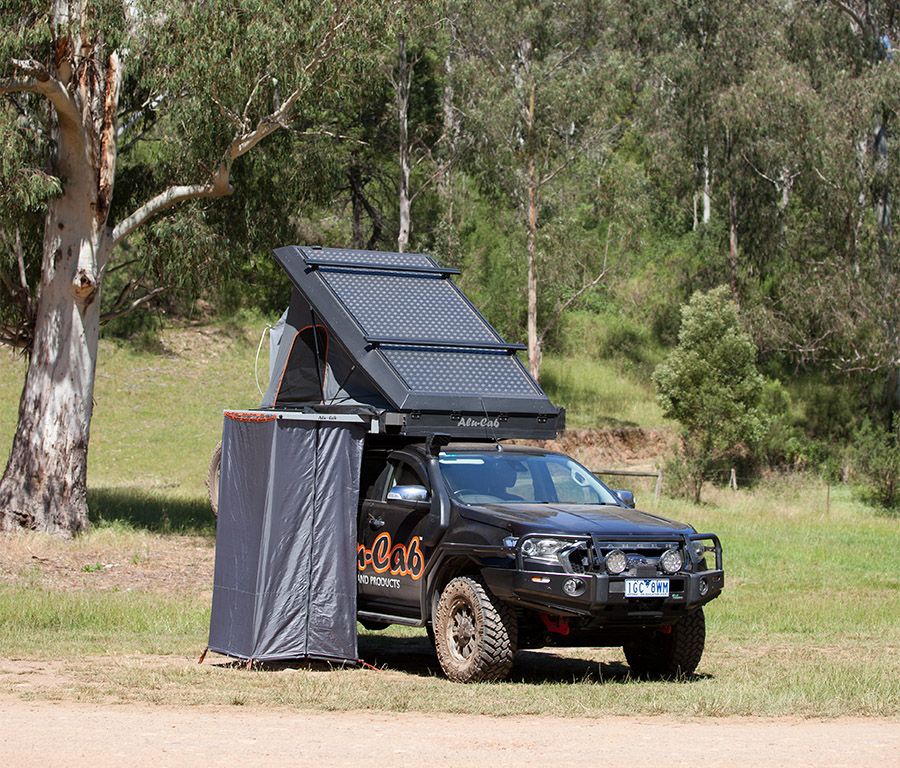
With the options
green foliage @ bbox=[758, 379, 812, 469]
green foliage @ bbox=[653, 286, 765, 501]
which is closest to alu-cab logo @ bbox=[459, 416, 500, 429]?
green foliage @ bbox=[653, 286, 765, 501]

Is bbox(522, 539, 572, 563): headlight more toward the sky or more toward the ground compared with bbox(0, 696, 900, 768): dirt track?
more toward the sky

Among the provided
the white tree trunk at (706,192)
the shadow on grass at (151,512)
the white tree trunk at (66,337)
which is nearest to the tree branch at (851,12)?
the white tree trunk at (706,192)

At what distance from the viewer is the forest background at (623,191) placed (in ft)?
113

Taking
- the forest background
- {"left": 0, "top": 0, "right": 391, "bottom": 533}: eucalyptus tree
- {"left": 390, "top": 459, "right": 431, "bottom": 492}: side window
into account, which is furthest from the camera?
the forest background

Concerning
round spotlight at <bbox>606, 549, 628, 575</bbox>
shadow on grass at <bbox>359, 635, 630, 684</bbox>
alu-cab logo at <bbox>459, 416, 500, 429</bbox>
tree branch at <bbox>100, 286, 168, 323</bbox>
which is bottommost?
shadow on grass at <bbox>359, 635, 630, 684</bbox>

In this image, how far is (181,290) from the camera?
27531 millimetres

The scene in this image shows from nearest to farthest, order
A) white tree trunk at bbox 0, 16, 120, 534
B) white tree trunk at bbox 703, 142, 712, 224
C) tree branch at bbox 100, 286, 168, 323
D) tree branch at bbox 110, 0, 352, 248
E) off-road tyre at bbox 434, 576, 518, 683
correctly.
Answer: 1. off-road tyre at bbox 434, 576, 518, 683
2. white tree trunk at bbox 0, 16, 120, 534
3. tree branch at bbox 110, 0, 352, 248
4. tree branch at bbox 100, 286, 168, 323
5. white tree trunk at bbox 703, 142, 712, 224

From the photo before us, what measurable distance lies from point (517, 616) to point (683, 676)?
158 centimetres

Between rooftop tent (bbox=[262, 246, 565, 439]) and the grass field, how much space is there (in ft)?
7.31

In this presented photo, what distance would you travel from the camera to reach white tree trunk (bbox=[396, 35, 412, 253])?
45.3m

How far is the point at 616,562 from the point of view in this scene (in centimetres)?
1076

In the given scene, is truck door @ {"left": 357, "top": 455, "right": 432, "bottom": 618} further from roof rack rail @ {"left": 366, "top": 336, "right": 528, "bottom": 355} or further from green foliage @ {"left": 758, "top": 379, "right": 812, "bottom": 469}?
green foliage @ {"left": 758, "top": 379, "right": 812, "bottom": 469}

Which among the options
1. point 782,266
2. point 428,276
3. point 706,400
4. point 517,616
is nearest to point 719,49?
point 782,266

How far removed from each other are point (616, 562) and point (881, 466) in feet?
97.0
